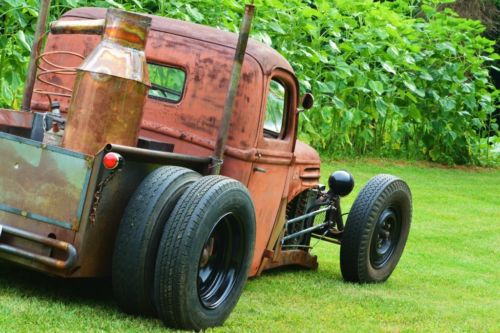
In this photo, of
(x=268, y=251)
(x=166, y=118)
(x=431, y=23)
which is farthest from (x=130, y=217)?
(x=431, y=23)

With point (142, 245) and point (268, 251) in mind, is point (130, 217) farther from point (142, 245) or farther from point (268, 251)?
point (268, 251)

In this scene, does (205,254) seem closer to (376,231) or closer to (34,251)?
(34,251)

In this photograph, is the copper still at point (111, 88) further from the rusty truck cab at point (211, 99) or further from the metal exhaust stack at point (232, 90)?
the rusty truck cab at point (211, 99)

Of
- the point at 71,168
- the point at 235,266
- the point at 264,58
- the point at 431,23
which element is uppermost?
the point at 431,23

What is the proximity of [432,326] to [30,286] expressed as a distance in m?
2.33

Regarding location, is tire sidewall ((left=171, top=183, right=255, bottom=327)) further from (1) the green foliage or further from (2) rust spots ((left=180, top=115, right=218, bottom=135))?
(1) the green foliage

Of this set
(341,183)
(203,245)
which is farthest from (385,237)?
(203,245)

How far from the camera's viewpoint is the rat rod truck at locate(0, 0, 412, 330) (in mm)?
4645

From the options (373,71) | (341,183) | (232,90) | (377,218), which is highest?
(373,71)

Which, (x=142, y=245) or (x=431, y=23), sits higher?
(x=431, y=23)

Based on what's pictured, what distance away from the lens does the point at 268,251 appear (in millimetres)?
6301

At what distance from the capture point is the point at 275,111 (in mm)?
6246

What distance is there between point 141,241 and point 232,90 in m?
1.03

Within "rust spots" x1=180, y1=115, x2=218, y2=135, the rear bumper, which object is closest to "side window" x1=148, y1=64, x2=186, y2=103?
"rust spots" x1=180, y1=115, x2=218, y2=135
